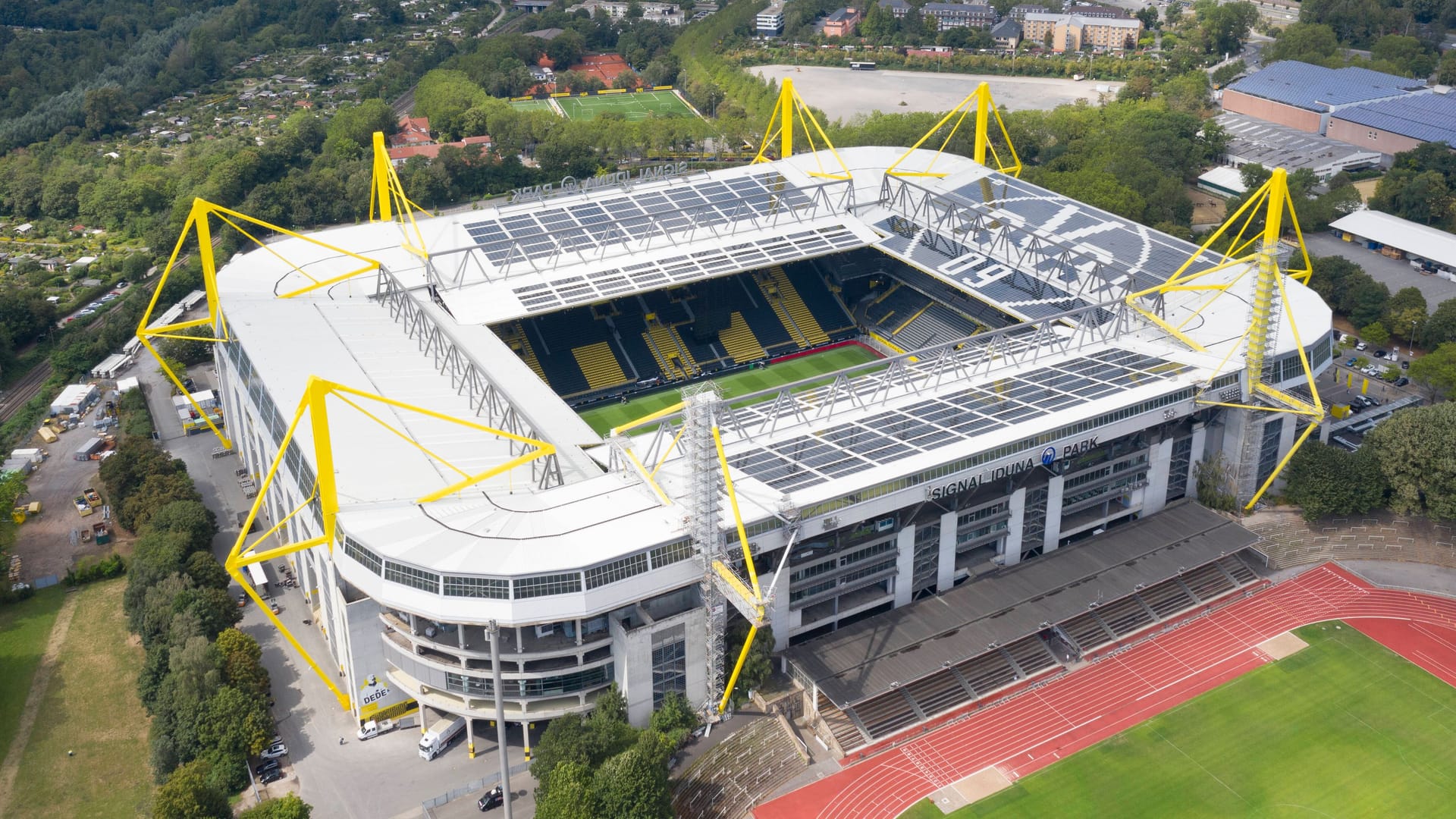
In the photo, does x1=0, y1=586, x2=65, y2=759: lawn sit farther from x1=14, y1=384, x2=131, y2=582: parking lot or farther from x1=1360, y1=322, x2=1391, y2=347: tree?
x1=1360, y1=322, x2=1391, y2=347: tree

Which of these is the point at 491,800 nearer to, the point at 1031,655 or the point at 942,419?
Result: the point at 1031,655

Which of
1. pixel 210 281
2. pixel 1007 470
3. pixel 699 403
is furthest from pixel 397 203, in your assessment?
pixel 1007 470

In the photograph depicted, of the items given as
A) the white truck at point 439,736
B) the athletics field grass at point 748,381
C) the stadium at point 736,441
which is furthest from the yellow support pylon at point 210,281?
the white truck at point 439,736

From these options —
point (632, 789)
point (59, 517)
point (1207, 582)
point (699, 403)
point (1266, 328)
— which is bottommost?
point (59, 517)

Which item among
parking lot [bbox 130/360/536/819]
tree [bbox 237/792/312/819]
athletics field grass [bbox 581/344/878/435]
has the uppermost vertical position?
tree [bbox 237/792/312/819]

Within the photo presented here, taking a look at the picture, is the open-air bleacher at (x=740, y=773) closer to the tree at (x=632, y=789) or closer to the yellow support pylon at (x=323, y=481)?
the tree at (x=632, y=789)

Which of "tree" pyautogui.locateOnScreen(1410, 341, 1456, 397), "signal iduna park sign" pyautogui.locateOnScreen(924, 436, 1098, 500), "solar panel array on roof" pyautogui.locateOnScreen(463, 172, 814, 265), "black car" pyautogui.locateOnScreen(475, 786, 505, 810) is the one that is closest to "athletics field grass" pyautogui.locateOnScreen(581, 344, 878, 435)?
"solar panel array on roof" pyautogui.locateOnScreen(463, 172, 814, 265)

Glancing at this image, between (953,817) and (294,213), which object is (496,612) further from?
(294,213)

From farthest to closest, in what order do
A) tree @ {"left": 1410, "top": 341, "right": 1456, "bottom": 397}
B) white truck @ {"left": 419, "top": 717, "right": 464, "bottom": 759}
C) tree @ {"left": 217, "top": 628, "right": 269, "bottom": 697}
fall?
1. tree @ {"left": 1410, "top": 341, "right": 1456, "bottom": 397}
2. tree @ {"left": 217, "top": 628, "right": 269, "bottom": 697}
3. white truck @ {"left": 419, "top": 717, "right": 464, "bottom": 759}
